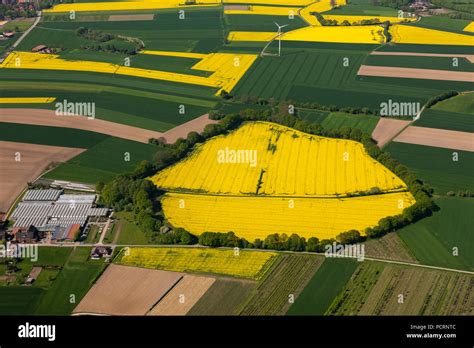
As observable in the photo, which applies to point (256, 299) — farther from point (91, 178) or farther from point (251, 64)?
point (251, 64)

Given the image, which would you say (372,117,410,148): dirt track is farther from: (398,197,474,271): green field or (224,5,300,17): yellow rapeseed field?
(224,5,300,17): yellow rapeseed field

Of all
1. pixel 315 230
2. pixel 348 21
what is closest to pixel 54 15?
pixel 348 21

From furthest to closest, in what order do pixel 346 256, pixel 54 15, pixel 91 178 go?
1. pixel 54 15
2. pixel 91 178
3. pixel 346 256

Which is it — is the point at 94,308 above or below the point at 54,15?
below

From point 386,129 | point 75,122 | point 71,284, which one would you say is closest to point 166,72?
point 75,122

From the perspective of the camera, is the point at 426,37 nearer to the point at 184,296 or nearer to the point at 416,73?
the point at 416,73

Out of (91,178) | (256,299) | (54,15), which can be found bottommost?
(256,299)

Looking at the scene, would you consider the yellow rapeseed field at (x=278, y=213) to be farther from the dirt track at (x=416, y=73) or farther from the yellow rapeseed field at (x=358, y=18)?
the yellow rapeseed field at (x=358, y=18)
